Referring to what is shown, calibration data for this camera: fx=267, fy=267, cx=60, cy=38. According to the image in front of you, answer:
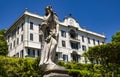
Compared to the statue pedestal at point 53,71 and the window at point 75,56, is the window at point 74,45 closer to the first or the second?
the window at point 75,56

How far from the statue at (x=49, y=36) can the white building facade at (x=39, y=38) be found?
115 feet

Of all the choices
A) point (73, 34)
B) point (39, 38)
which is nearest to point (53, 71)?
point (39, 38)

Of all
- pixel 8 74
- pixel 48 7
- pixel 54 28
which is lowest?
pixel 8 74

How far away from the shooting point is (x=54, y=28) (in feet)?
41.6

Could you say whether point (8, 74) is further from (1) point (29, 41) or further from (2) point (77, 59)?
(2) point (77, 59)

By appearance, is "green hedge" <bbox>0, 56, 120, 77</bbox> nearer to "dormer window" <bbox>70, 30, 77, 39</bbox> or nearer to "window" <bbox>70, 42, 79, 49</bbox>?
"window" <bbox>70, 42, 79, 49</bbox>

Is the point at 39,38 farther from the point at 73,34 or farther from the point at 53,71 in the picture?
the point at 53,71

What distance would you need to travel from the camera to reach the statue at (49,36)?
11930 millimetres

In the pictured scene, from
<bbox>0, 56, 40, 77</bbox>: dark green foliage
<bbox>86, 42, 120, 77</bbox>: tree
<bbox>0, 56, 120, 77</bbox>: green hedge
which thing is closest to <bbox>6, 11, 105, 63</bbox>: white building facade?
<bbox>86, 42, 120, 77</bbox>: tree

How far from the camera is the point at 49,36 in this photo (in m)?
12.4

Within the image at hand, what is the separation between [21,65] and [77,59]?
24622 mm

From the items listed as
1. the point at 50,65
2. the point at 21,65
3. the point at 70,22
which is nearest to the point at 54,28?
the point at 50,65

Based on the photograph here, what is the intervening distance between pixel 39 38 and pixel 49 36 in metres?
38.3

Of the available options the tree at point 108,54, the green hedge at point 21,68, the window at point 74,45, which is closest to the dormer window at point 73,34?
the window at point 74,45
